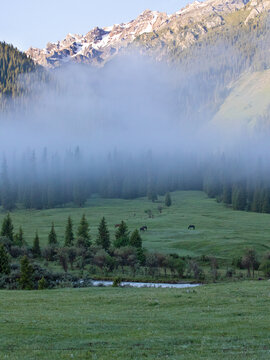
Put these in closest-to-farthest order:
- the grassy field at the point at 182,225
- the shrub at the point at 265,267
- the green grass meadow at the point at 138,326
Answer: the green grass meadow at the point at 138,326 < the shrub at the point at 265,267 < the grassy field at the point at 182,225

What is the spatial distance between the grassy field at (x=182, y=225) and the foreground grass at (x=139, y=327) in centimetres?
6309

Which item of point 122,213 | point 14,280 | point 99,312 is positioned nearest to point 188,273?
point 14,280

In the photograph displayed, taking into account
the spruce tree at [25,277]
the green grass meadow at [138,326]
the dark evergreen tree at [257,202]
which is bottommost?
the spruce tree at [25,277]

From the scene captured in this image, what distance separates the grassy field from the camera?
101375 mm

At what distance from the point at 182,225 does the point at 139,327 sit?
114 metres

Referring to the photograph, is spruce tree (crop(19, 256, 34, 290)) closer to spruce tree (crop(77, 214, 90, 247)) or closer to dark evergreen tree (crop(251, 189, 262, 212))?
spruce tree (crop(77, 214, 90, 247))

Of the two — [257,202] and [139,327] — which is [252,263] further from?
[257,202]

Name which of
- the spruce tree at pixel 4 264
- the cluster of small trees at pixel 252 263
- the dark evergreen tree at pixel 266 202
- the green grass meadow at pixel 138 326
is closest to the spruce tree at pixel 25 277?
the spruce tree at pixel 4 264

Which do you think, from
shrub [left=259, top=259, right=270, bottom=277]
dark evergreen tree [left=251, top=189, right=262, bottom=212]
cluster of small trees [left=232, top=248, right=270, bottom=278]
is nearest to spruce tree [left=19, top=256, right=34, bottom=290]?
cluster of small trees [left=232, top=248, right=270, bottom=278]

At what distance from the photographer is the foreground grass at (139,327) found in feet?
59.0

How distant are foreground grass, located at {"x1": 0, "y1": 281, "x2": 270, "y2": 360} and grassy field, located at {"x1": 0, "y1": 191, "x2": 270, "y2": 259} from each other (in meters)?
63.1

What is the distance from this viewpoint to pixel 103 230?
97.1 meters

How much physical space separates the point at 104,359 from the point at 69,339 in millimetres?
3981

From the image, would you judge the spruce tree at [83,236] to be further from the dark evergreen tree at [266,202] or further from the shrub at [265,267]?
the dark evergreen tree at [266,202]
